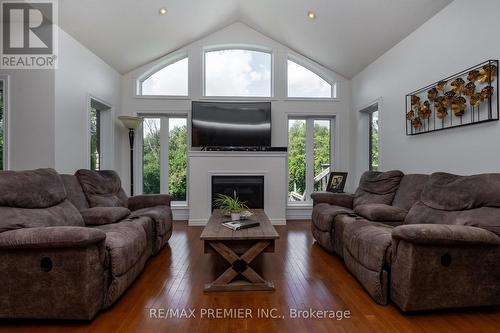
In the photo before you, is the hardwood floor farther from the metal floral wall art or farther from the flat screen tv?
the flat screen tv

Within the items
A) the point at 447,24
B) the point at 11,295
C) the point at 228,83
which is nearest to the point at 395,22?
the point at 447,24

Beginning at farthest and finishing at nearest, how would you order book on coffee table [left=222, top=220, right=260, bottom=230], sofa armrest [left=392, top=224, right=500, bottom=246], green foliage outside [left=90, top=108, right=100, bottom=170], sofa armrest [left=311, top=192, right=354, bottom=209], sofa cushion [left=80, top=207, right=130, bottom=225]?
green foliage outside [left=90, top=108, right=100, bottom=170] → sofa armrest [left=311, top=192, right=354, bottom=209] → sofa cushion [left=80, top=207, right=130, bottom=225] → book on coffee table [left=222, top=220, right=260, bottom=230] → sofa armrest [left=392, top=224, right=500, bottom=246]

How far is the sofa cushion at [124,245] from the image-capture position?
2152mm

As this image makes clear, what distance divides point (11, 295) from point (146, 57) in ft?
14.0

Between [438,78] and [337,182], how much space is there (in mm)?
2102

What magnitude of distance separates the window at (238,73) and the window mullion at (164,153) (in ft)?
3.32

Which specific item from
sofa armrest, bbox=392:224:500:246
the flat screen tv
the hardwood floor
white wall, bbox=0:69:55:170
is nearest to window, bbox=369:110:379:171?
the flat screen tv

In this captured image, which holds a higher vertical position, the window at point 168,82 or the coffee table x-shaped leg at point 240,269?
the window at point 168,82

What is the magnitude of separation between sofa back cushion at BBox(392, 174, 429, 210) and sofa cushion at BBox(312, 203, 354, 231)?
0.53 metres

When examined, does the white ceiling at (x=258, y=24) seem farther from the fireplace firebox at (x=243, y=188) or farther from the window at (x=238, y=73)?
the fireplace firebox at (x=243, y=188)

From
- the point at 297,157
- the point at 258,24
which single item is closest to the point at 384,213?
the point at 297,157

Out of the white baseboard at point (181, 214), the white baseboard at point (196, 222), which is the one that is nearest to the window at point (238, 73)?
the white baseboard at point (181, 214)

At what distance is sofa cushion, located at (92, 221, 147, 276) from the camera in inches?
84.7

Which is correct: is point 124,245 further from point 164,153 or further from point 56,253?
point 164,153
